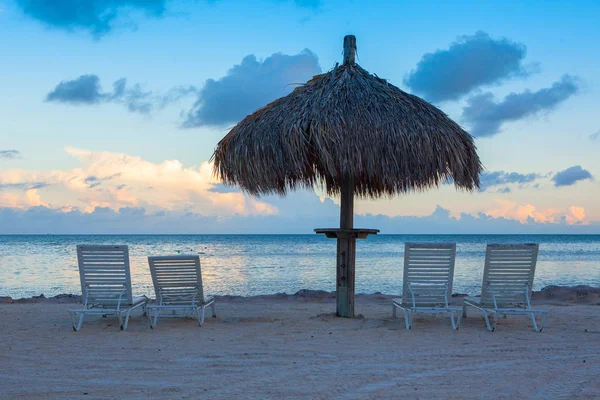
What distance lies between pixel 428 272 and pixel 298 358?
6.51 ft

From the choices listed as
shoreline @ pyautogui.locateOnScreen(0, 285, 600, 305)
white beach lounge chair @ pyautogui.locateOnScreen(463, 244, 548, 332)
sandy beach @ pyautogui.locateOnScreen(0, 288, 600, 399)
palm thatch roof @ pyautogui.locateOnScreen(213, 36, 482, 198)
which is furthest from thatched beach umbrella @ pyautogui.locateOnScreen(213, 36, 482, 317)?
shoreline @ pyautogui.locateOnScreen(0, 285, 600, 305)

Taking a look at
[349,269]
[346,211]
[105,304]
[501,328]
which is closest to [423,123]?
[346,211]

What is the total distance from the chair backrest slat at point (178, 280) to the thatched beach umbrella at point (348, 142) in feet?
3.65

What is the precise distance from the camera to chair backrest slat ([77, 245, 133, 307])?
18.3 feet

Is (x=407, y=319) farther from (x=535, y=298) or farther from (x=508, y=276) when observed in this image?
(x=535, y=298)

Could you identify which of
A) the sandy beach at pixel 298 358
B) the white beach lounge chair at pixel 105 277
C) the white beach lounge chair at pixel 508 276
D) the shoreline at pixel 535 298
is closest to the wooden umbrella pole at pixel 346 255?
the sandy beach at pixel 298 358

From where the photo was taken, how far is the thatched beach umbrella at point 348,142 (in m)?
5.65

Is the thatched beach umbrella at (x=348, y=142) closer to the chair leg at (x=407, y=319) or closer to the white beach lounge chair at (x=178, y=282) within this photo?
the chair leg at (x=407, y=319)

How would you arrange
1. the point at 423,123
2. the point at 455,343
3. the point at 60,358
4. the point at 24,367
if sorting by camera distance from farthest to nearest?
1. the point at 423,123
2. the point at 455,343
3. the point at 60,358
4. the point at 24,367

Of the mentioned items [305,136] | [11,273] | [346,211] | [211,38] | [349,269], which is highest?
[211,38]

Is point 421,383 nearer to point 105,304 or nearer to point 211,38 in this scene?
point 105,304

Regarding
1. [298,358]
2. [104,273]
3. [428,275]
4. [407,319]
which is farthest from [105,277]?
[428,275]

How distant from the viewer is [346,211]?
620 cm

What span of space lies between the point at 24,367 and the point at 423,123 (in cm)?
424
